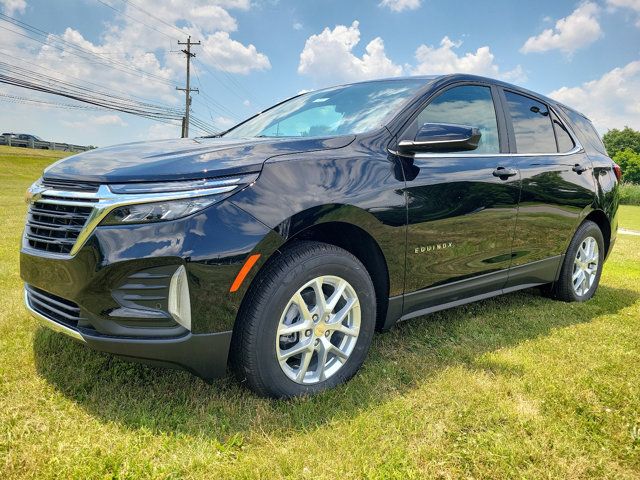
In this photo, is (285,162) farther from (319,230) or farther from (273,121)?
(273,121)

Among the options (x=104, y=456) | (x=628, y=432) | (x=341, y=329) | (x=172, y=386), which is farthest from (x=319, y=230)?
(x=628, y=432)

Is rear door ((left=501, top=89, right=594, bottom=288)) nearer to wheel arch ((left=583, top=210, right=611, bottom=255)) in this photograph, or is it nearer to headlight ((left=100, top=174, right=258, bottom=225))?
wheel arch ((left=583, top=210, right=611, bottom=255))

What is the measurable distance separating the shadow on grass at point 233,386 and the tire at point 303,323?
0.10 m

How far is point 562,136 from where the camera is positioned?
4.12 meters

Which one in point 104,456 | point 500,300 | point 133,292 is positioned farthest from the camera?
point 500,300

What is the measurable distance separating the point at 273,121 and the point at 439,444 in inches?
95.5

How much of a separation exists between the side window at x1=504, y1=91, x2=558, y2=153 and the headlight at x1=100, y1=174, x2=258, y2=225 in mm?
2513

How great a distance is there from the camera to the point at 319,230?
99.4 inches

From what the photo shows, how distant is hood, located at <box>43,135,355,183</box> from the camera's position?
6.78 ft

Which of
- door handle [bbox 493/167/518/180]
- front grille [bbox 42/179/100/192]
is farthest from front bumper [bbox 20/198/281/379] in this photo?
door handle [bbox 493/167/518/180]

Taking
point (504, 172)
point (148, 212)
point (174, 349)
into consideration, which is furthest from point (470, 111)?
point (174, 349)

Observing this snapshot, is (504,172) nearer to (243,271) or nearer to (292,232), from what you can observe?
(292,232)

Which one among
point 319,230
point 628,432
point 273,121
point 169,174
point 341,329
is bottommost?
point 628,432

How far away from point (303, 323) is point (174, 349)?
2.03 feet
